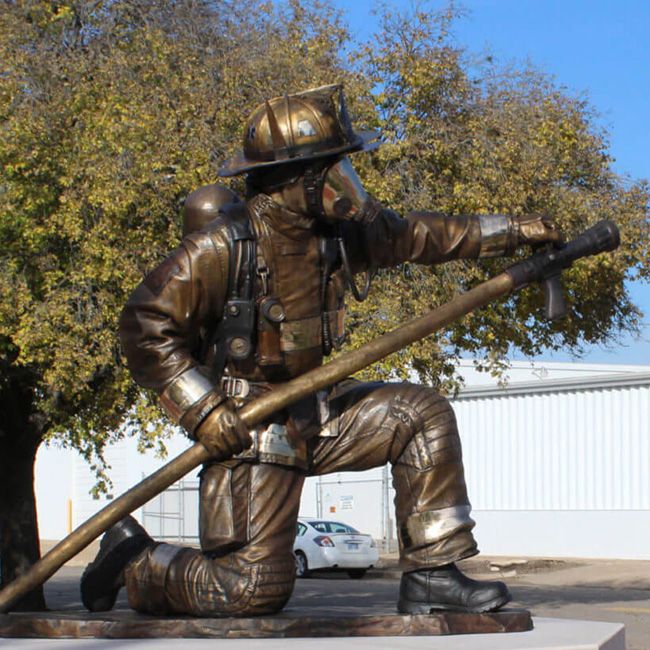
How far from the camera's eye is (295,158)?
14.7 ft

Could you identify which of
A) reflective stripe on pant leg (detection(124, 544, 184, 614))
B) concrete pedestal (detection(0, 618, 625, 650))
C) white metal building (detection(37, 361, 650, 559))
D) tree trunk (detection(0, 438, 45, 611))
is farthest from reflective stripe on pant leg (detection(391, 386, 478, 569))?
white metal building (detection(37, 361, 650, 559))

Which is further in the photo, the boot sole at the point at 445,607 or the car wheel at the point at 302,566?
the car wheel at the point at 302,566

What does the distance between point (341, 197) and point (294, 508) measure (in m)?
1.17

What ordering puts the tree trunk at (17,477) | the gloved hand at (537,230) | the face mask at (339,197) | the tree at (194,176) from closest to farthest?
the face mask at (339,197) → the gloved hand at (537,230) → the tree at (194,176) → the tree trunk at (17,477)

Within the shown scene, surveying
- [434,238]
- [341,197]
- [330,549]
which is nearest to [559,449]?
[330,549]

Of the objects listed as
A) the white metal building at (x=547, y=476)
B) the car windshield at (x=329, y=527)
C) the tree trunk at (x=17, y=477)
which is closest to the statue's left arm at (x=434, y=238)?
the tree trunk at (x=17, y=477)

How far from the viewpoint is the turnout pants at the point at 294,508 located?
4430 millimetres

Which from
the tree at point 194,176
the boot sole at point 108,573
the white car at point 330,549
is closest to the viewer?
the boot sole at point 108,573

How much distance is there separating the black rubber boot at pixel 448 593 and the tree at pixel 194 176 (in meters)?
7.19

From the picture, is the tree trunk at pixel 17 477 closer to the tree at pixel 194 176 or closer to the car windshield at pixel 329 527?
the tree at pixel 194 176

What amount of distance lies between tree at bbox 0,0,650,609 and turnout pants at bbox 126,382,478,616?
7020 mm

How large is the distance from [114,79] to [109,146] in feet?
4.68

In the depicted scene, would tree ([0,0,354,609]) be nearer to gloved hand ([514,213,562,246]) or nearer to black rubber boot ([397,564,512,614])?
gloved hand ([514,213,562,246])

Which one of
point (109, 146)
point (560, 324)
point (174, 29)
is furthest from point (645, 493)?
point (109, 146)
